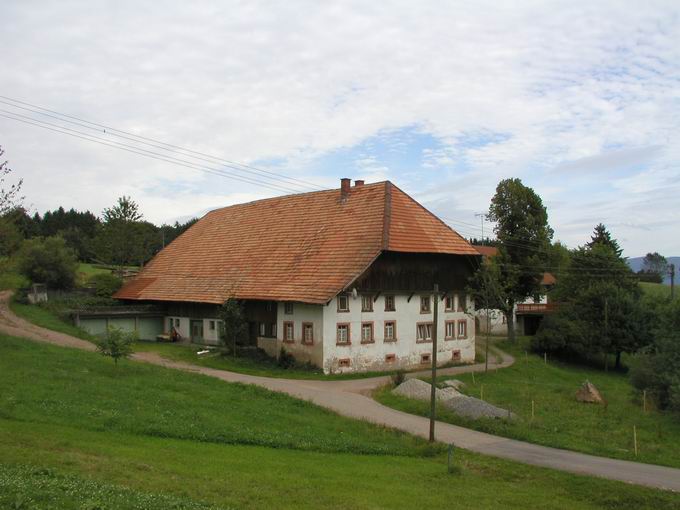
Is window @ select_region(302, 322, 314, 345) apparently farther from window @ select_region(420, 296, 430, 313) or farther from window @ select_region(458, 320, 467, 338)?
window @ select_region(458, 320, 467, 338)

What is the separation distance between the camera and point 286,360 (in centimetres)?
3416

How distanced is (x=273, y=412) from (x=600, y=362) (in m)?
38.3

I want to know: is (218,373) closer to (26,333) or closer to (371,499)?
(26,333)

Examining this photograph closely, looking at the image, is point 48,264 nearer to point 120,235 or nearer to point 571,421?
point 120,235

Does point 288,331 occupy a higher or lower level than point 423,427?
higher

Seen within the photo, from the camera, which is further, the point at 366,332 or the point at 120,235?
the point at 120,235

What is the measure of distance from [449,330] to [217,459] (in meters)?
26.7

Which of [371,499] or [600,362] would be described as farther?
[600,362]

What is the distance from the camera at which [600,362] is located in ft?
168

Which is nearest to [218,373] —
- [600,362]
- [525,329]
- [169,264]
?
[169,264]

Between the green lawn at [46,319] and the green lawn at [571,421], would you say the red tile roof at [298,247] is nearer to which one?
the green lawn at [46,319]

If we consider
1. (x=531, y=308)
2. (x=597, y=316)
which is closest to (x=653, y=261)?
(x=531, y=308)

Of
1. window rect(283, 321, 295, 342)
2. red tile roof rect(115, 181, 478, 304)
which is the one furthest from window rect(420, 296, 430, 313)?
window rect(283, 321, 295, 342)

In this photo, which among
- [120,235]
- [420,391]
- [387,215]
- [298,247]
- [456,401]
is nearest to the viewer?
[456,401]
